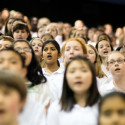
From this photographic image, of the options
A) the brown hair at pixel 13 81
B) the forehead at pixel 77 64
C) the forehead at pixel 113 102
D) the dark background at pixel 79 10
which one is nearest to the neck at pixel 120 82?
the forehead at pixel 77 64

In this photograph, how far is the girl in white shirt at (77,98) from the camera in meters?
2.35

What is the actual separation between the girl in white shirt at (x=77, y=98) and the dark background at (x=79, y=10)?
25.1 ft

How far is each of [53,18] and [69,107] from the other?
8352 millimetres

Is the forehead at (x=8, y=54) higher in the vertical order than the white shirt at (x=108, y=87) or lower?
higher

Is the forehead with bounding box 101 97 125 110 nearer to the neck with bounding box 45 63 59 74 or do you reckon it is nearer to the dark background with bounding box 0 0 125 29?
the neck with bounding box 45 63 59 74

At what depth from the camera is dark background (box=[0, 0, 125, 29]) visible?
33.0ft

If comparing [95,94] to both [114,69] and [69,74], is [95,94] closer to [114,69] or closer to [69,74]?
[69,74]

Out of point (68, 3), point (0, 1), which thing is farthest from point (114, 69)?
point (68, 3)

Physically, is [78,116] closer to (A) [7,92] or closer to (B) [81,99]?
(B) [81,99]

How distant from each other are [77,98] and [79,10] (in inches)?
343

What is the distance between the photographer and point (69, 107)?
2.40 m

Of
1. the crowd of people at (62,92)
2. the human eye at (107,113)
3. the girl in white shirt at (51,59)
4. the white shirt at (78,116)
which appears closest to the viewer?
the crowd of people at (62,92)

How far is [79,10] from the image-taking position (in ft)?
35.7

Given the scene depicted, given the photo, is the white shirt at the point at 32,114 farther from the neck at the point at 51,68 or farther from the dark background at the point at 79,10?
the dark background at the point at 79,10
